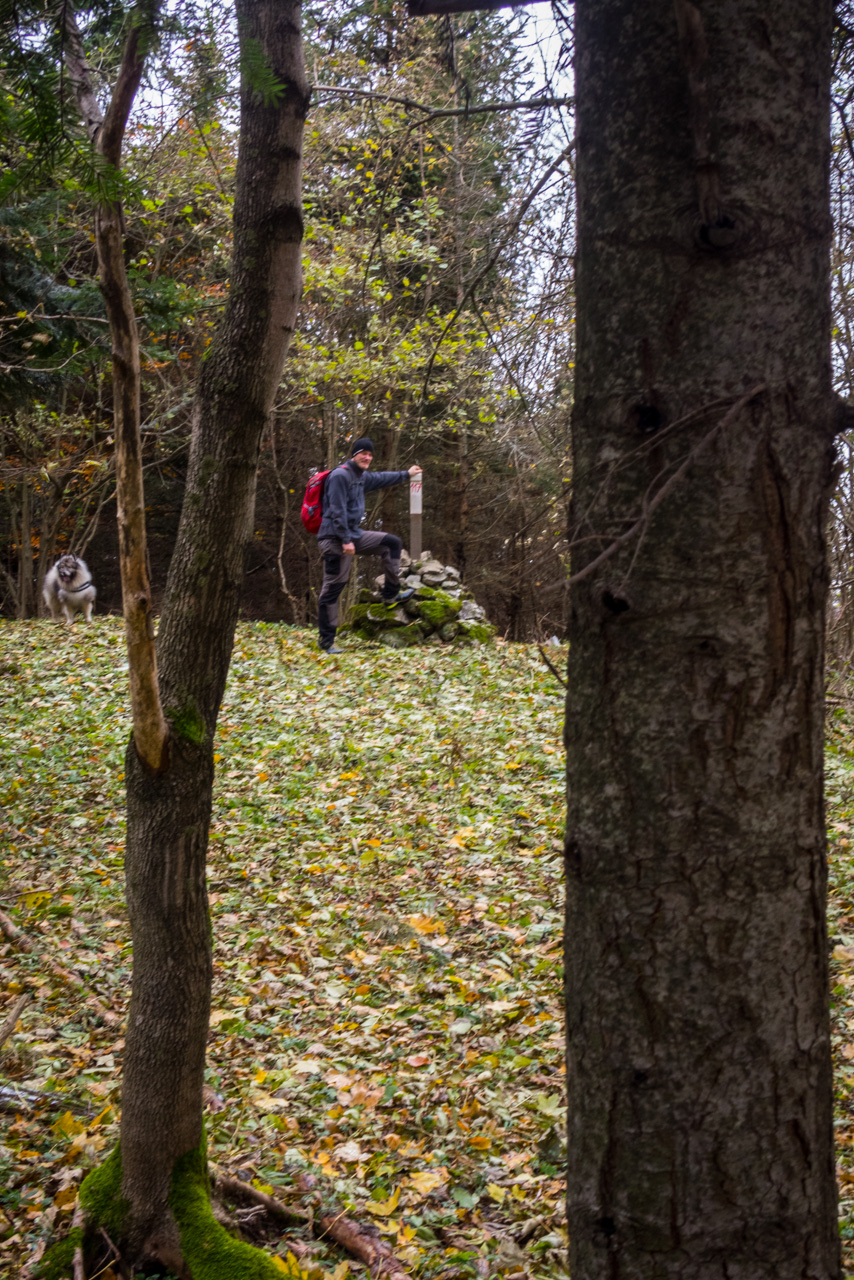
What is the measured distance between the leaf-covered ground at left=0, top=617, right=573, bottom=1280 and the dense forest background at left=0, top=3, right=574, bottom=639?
1.88m

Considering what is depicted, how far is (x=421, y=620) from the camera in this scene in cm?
1238

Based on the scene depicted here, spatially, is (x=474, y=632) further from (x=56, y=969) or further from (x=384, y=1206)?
(x=384, y=1206)

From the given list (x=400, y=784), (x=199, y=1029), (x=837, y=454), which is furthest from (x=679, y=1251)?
(x=400, y=784)

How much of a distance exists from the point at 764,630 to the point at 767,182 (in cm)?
68

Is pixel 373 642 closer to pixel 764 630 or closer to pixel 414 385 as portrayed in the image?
pixel 414 385

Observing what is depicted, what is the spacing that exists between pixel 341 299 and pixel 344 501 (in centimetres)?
428

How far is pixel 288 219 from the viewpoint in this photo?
111 inches

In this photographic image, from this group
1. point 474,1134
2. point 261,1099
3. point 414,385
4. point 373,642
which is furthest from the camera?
point 414,385

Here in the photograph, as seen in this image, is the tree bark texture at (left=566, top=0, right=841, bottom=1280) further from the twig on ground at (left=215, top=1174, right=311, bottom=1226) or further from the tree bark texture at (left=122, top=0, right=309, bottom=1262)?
the twig on ground at (left=215, top=1174, right=311, bottom=1226)

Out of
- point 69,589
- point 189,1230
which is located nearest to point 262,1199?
point 189,1230

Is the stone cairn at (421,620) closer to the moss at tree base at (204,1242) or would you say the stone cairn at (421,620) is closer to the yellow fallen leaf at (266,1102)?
the yellow fallen leaf at (266,1102)

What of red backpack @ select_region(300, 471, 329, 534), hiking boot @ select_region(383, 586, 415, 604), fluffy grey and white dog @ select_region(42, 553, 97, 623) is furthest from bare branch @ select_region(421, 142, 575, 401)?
fluffy grey and white dog @ select_region(42, 553, 97, 623)

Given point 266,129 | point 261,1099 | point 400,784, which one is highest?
point 266,129

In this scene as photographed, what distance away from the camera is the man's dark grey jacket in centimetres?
1092
